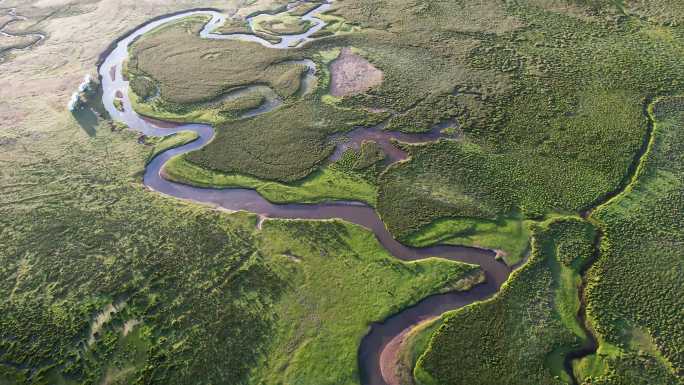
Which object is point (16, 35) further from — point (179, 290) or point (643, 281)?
point (643, 281)

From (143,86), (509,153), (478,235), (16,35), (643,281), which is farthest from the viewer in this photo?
(16,35)

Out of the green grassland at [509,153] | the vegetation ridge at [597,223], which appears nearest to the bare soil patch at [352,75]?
the green grassland at [509,153]

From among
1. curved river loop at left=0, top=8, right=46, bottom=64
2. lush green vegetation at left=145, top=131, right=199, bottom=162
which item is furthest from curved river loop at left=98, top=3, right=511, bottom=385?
curved river loop at left=0, top=8, right=46, bottom=64

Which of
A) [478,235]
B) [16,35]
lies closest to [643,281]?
[478,235]

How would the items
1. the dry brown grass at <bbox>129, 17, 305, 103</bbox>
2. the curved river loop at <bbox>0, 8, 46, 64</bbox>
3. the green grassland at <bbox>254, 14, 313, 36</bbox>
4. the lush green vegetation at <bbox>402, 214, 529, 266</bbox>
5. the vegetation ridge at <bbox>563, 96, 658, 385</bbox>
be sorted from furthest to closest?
1. the curved river loop at <bbox>0, 8, 46, 64</bbox>
2. the green grassland at <bbox>254, 14, 313, 36</bbox>
3. the dry brown grass at <bbox>129, 17, 305, 103</bbox>
4. the lush green vegetation at <bbox>402, 214, 529, 266</bbox>
5. the vegetation ridge at <bbox>563, 96, 658, 385</bbox>

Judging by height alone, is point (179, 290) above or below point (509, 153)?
below

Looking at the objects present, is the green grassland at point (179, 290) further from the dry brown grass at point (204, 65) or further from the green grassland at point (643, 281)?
the dry brown grass at point (204, 65)

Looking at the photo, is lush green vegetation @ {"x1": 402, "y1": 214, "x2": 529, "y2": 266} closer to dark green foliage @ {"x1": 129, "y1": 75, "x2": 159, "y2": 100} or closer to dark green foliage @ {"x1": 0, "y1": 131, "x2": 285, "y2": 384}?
dark green foliage @ {"x1": 0, "y1": 131, "x2": 285, "y2": 384}
